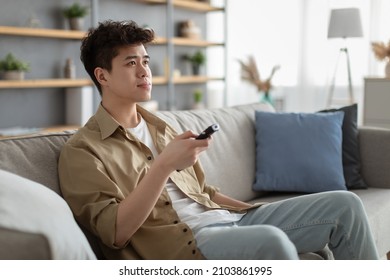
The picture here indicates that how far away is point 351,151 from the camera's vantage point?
2.89 metres

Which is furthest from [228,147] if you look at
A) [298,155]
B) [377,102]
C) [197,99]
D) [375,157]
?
[197,99]

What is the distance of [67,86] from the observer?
14.7 ft

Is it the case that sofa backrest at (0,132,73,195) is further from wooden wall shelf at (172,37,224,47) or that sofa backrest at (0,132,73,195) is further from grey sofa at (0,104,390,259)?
wooden wall shelf at (172,37,224,47)

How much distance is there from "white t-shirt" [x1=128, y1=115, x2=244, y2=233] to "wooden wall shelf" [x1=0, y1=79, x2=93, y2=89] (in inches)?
86.6

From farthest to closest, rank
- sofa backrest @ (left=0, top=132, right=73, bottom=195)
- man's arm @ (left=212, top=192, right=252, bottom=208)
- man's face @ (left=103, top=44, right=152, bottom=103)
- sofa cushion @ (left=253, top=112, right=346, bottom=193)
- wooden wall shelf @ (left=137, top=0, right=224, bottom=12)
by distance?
wooden wall shelf @ (left=137, top=0, right=224, bottom=12) < sofa cushion @ (left=253, top=112, right=346, bottom=193) < man's arm @ (left=212, top=192, right=252, bottom=208) < man's face @ (left=103, top=44, right=152, bottom=103) < sofa backrest @ (left=0, top=132, right=73, bottom=195)

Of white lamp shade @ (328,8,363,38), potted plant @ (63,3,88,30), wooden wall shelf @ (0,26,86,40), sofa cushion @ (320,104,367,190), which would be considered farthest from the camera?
white lamp shade @ (328,8,363,38)

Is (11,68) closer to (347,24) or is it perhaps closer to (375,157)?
(375,157)

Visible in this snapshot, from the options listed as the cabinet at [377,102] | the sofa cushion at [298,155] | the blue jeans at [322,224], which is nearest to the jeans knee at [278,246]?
the blue jeans at [322,224]

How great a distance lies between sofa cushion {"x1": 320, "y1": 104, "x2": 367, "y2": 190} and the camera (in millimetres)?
2855

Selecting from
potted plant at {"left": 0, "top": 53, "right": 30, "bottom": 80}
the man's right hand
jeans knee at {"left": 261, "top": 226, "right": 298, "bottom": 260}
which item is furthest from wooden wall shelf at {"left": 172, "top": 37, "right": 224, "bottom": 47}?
jeans knee at {"left": 261, "top": 226, "right": 298, "bottom": 260}

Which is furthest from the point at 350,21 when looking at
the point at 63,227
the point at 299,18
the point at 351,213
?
the point at 63,227

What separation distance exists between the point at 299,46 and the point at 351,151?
336 cm

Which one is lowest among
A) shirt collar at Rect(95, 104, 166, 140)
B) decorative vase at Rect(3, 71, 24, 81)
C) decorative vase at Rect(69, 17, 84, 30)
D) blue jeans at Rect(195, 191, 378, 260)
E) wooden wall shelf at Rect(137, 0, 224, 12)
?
blue jeans at Rect(195, 191, 378, 260)

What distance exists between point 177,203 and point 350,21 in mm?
3422
